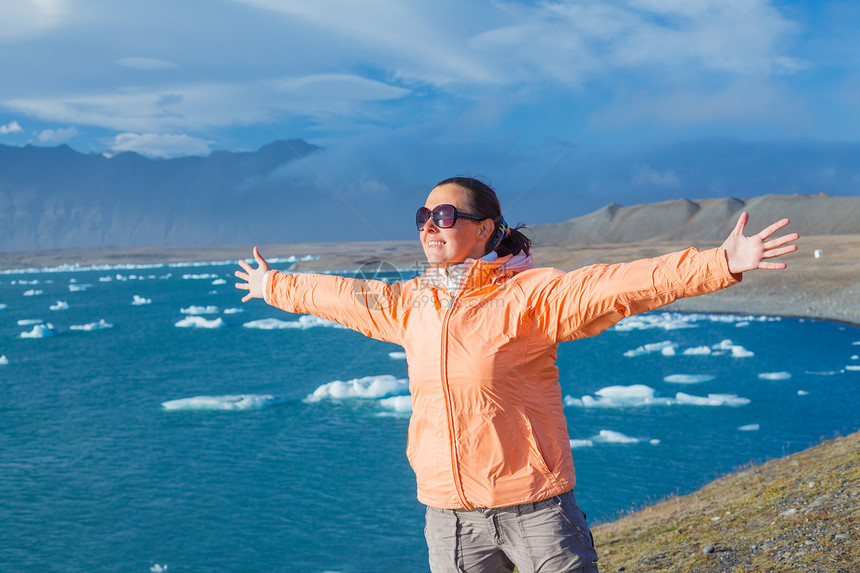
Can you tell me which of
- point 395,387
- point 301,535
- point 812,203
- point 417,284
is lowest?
point 301,535

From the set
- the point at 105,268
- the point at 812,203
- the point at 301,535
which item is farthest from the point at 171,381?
the point at 812,203

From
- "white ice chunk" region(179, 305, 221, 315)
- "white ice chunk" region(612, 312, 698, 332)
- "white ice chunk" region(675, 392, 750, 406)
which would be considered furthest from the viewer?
"white ice chunk" region(179, 305, 221, 315)

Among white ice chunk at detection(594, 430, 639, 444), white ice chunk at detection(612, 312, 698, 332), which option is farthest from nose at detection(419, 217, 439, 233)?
white ice chunk at detection(612, 312, 698, 332)

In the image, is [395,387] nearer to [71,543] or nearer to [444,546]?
[71,543]

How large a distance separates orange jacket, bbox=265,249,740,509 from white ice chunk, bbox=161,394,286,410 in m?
18.8

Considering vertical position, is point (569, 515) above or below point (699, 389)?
above

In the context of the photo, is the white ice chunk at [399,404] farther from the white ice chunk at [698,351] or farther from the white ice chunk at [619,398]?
the white ice chunk at [698,351]

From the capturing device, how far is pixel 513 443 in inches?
85.0

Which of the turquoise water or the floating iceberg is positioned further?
the floating iceberg

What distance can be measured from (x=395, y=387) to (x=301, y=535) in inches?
349

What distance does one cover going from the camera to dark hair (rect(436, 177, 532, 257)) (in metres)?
2.31

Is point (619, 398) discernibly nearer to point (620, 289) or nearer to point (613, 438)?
point (613, 438)

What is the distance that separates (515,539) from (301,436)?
50.9 feet

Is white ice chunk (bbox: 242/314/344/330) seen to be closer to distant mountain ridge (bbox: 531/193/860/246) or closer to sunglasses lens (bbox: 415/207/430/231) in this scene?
sunglasses lens (bbox: 415/207/430/231)
